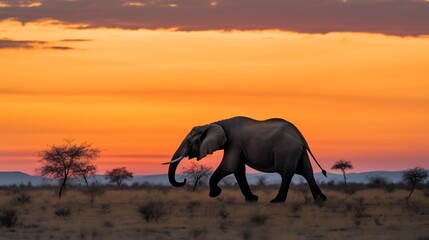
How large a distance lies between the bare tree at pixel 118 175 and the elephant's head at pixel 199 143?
4176 cm

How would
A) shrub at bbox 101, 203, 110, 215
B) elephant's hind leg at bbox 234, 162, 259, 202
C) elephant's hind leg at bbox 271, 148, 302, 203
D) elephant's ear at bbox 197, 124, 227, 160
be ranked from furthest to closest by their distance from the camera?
elephant's hind leg at bbox 234, 162, 259, 202, elephant's ear at bbox 197, 124, 227, 160, elephant's hind leg at bbox 271, 148, 302, 203, shrub at bbox 101, 203, 110, 215

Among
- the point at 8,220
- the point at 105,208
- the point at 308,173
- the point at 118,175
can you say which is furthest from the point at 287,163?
the point at 118,175

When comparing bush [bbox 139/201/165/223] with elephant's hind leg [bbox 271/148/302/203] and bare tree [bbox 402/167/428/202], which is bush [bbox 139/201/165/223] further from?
bare tree [bbox 402/167/428/202]

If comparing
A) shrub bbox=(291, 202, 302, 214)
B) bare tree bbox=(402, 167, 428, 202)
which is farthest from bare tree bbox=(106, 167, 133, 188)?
shrub bbox=(291, 202, 302, 214)

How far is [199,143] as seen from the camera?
49906 millimetres

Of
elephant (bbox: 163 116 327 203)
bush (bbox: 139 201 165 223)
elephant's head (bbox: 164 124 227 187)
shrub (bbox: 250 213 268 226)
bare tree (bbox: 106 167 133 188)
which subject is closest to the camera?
shrub (bbox: 250 213 268 226)

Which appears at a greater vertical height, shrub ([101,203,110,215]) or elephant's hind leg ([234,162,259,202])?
elephant's hind leg ([234,162,259,202])

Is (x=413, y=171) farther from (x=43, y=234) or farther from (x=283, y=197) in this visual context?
(x=43, y=234)

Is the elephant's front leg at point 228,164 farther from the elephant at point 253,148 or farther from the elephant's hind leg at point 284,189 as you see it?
the elephant's hind leg at point 284,189

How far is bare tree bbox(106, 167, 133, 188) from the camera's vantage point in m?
92.4

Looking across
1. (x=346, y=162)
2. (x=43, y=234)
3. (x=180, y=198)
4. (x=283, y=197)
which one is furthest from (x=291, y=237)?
(x=346, y=162)

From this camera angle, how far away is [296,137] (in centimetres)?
4834

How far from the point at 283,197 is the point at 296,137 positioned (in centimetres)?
267

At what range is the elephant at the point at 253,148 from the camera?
47906 millimetres
